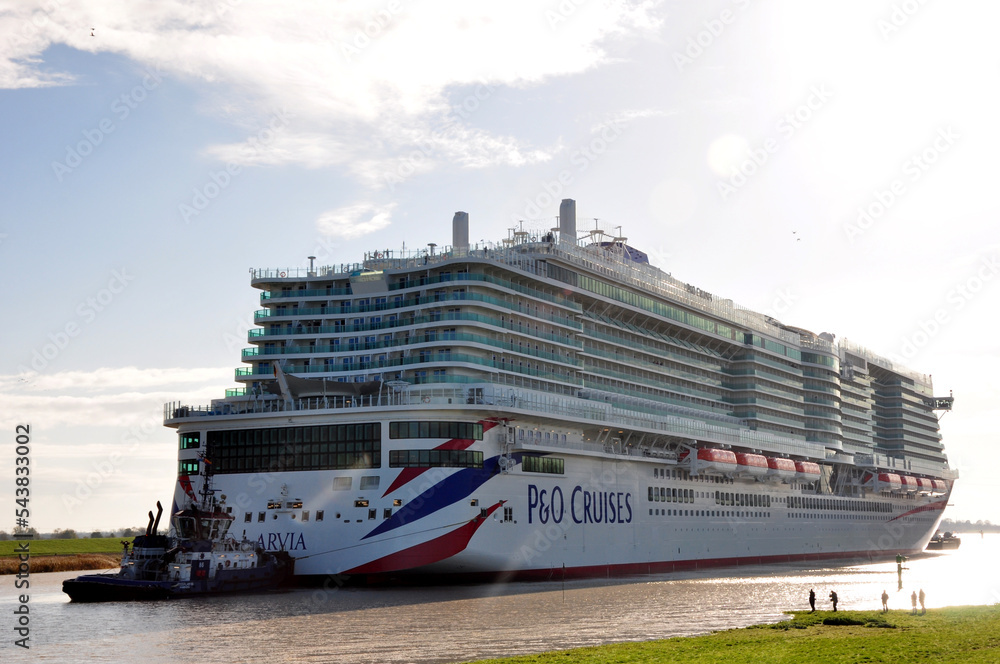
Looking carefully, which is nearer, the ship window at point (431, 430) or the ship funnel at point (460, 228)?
the ship window at point (431, 430)

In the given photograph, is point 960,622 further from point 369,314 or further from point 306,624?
point 369,314

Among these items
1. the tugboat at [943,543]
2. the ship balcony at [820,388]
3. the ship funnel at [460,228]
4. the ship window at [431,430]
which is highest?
the ship funnel at [460,228]

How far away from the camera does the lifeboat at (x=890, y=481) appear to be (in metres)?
118

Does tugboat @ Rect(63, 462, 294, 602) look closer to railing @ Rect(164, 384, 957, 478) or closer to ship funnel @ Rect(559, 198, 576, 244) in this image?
railing @ Rect(164, 384, 957, 478)

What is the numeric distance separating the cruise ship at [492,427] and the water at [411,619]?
151 inches

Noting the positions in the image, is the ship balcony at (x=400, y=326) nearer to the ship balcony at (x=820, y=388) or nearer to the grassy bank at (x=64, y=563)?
the grassy bank at (x=64, y=563)

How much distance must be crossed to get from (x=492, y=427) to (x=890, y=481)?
7569 centimetres

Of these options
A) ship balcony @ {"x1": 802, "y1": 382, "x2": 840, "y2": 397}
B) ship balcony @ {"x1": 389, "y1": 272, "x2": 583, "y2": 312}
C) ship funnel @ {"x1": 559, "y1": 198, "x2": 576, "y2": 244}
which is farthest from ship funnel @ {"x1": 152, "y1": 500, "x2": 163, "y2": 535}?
ship balcony @ {"x1": 802, "y1": 382, "x2": 840, "y2": 397}

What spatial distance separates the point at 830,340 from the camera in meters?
121

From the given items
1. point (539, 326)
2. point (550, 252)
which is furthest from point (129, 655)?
point (550, 252)

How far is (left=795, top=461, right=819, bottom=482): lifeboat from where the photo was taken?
98.6 metres

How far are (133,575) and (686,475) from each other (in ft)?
142

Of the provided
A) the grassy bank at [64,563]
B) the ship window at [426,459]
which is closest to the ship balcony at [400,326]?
the ship window at [426,459]

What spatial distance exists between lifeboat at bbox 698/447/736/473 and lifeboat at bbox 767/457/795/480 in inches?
326
